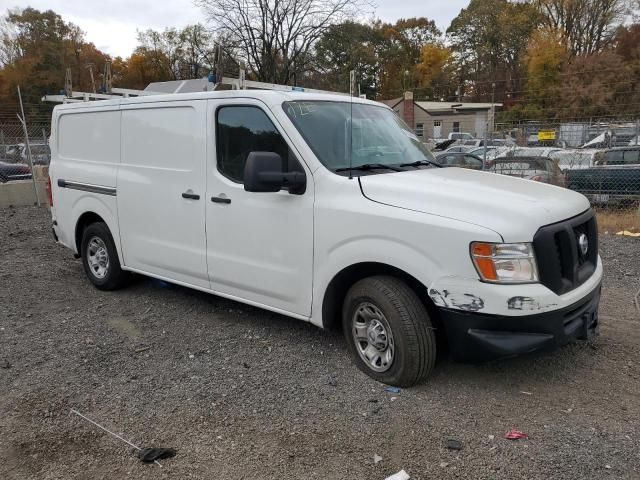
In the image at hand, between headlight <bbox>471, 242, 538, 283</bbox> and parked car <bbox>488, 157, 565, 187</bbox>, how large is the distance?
8999 mm

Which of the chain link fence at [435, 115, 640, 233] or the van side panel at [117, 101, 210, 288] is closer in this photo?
the van side panel at [117, 101, 210, 288]

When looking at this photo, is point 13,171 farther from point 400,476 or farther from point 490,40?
point 490,40

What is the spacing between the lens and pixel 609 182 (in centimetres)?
1148

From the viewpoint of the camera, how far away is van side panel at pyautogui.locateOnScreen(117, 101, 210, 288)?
4633mm

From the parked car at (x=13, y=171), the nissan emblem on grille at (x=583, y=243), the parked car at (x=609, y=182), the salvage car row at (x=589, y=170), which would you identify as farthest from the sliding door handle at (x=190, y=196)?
the parked car at (x=13, y=171)

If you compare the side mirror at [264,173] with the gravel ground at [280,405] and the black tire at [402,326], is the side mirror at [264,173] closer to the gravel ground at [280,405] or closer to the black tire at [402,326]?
the black tire at [402,326]

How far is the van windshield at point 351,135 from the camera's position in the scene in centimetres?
400

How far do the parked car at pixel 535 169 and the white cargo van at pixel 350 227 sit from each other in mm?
7706

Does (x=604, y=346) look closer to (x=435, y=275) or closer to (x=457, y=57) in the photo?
(x=435, y=275)

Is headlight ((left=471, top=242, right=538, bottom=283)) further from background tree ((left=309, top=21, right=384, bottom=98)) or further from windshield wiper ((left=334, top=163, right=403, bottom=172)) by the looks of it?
background tree ((left=309, top=21, right=384, bottom=98))

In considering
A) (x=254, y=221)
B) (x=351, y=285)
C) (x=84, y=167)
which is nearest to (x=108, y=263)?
(x=84, y=167)

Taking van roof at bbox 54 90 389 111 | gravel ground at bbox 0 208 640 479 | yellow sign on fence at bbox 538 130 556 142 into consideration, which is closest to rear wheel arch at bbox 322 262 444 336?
gravel ground at bbox 0 208 640 479

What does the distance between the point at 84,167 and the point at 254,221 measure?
8.75 feet

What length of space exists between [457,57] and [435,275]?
76063 millimetres
